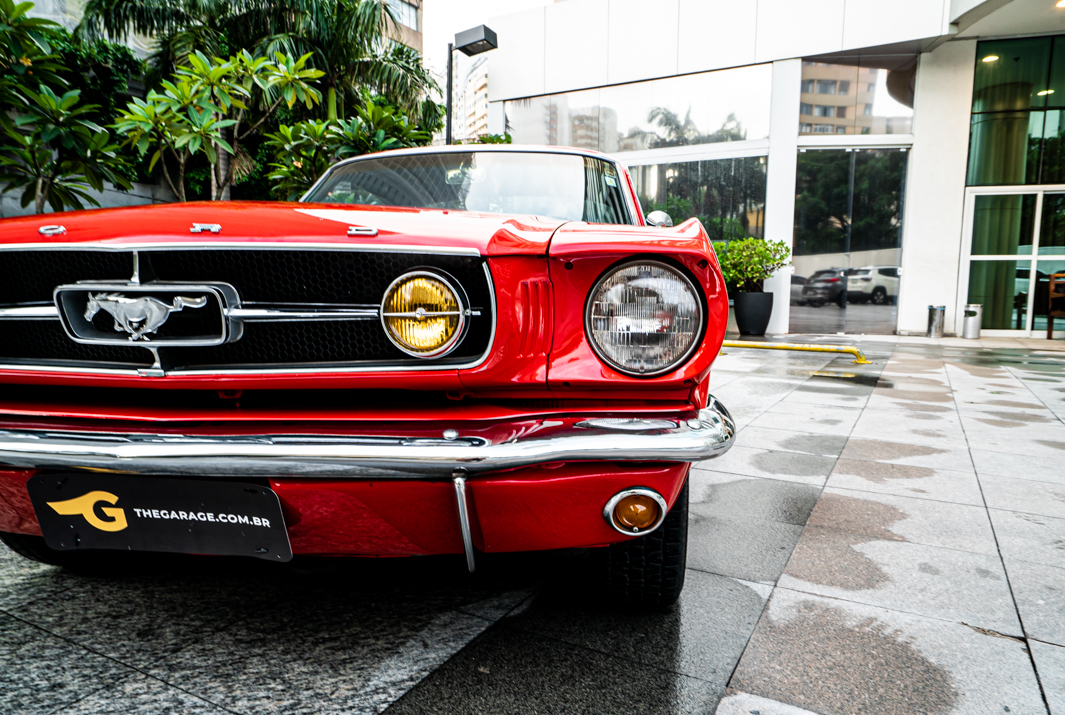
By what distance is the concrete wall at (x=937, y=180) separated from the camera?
1167 centimetres

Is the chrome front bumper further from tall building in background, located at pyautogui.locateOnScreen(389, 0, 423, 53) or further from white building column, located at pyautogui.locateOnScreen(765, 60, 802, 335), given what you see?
tall building in background, located at pyautogui.locateOnScreen(389, 0, 423, 53)

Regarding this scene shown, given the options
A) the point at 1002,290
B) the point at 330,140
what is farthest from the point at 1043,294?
the point at 330,140

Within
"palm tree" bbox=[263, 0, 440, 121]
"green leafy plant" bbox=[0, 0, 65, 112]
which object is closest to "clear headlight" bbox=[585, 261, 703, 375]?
"green leafy plant" bbox=[0, 0, 65, 112]

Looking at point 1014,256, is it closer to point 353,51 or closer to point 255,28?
point 353,51

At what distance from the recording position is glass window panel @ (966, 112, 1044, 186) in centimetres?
1164

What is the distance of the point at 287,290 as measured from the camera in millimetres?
1432

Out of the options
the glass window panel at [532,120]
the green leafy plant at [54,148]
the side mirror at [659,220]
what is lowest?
the side mirror at [659,220]

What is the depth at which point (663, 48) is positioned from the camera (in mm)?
12836

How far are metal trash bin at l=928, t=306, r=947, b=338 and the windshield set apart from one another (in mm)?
11535

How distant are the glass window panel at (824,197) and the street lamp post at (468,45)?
21.5 ft

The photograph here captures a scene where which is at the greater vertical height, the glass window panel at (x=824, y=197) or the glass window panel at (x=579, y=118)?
the glass window panel at (x=579, y=118)

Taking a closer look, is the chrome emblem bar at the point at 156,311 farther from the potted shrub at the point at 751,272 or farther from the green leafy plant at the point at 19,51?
the potted shrub at the point at 751,272

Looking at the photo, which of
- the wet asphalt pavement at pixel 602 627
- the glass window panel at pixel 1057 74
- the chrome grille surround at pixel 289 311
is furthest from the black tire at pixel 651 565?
the glass window panel at pixel 1057 74

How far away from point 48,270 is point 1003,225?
14.5 meters
